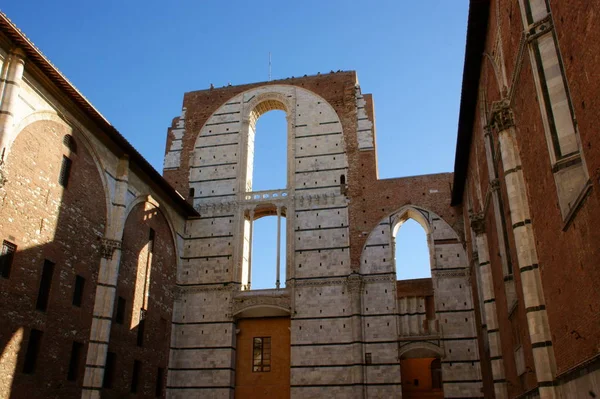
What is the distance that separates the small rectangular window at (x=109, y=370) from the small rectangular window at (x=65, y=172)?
493 centimetres

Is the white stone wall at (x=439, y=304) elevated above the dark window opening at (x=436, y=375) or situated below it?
above

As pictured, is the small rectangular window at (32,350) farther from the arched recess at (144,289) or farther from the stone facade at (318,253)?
the stone facade at (318,253)

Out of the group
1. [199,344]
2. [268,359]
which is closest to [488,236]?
[268,359]

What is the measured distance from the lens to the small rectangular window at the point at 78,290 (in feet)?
48.3

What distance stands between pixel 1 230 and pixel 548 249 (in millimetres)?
10947

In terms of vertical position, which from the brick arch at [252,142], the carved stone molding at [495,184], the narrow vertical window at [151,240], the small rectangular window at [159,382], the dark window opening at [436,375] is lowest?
the small rectangular window at [159,382]

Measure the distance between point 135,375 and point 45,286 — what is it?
16.9 ft

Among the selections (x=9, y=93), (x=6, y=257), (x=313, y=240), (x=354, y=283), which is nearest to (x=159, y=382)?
(x=313, y=240)

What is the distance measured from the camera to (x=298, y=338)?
63.6 feet

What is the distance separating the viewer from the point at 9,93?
1264 centimetres

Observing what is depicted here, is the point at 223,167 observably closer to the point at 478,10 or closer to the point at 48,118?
the point at 48,118

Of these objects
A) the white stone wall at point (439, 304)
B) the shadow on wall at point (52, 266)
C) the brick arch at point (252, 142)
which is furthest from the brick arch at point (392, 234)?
the shadow on wall at point (52, 266)

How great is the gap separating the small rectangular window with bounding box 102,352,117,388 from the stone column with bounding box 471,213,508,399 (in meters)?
10.3

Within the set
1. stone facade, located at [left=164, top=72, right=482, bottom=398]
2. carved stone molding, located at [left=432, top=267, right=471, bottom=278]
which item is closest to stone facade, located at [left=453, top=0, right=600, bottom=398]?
stone facade, located at [left=164, top=72, right=482, bottom=398]
